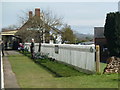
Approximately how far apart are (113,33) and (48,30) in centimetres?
1079

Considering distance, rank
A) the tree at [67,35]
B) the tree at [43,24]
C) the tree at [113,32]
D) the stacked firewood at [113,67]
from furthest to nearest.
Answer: the tree at [67,35], the tree at [43,24], the tree at [113,32], the stacked firewood at [113,67]

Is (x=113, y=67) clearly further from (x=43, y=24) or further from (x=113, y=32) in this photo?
(x=43, y=24)

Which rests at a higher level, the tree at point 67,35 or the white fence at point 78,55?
the tree at point 67,35

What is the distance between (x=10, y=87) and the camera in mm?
10562

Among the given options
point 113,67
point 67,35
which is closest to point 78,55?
point 113,67

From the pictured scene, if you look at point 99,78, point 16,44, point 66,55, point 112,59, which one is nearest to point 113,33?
point 66,55

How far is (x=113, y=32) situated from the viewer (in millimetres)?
27812

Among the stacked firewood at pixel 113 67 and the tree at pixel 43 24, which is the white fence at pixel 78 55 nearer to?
the stacked firewood at pixel 113 67

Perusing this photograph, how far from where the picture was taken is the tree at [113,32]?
2726 centimetres

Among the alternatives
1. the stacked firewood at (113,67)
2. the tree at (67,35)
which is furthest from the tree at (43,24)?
the stacked firewood at (113,67)

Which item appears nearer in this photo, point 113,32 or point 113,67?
point 113,67

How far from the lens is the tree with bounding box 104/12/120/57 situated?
2726 cm

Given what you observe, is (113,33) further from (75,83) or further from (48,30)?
(75,83)

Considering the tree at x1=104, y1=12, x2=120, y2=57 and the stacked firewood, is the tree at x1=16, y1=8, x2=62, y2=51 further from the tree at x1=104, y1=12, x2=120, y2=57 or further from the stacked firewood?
the stacked firewood
